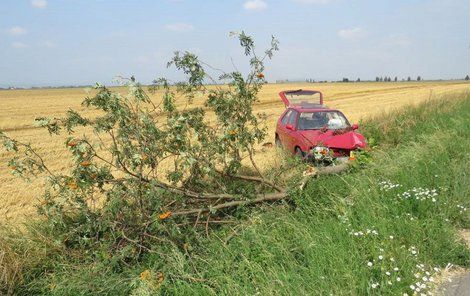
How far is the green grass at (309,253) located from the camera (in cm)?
348

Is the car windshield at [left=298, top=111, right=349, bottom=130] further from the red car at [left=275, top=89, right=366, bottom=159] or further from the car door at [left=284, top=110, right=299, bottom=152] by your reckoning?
the car door at [left=284, top=110, right=299, bottom=152]

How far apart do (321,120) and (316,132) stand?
679 millimetres

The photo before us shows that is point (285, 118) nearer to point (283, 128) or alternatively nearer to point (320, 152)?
point (283, 128)

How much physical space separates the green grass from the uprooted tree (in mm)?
322

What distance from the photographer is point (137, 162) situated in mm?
4008

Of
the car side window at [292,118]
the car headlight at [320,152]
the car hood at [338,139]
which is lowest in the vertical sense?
the car hood at [338,139]

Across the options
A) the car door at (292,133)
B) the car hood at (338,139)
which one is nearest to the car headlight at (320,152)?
the car hood at (338,139)

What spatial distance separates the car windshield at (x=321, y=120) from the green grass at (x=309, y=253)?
3100mm

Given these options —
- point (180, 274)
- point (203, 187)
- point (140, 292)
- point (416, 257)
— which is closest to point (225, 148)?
point (203, 187)

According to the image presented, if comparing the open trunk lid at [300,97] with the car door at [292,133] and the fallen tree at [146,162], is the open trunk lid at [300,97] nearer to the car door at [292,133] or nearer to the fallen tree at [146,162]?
the car door at [292,133]

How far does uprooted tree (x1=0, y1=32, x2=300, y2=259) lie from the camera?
4.17m

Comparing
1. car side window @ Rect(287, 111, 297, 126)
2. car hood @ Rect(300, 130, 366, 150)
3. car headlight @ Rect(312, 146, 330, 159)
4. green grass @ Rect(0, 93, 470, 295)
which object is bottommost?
green grass @ Rect(0, 93, 470, 295)

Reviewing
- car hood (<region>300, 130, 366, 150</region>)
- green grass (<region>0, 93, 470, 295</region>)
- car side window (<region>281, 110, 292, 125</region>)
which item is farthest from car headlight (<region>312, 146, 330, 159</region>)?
car side window (<region>281, 110, 292, 125</region>)

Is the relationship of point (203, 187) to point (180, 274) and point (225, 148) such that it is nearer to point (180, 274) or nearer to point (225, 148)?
point (225, 148)
